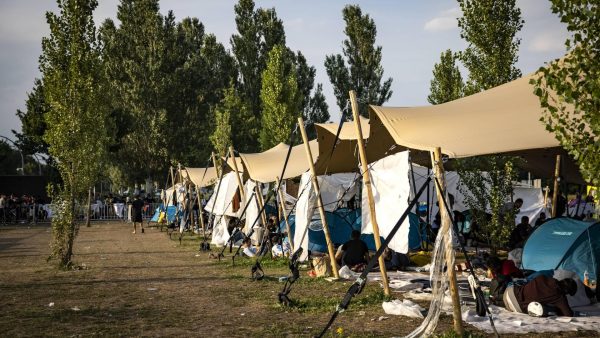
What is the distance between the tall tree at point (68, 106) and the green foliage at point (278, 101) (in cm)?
2714

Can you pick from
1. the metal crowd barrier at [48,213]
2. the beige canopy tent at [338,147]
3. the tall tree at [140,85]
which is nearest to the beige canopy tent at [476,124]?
the beige canopy tent at [338,147]

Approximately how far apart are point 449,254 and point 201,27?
54585 millimetres

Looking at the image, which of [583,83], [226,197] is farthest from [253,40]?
[583,83]

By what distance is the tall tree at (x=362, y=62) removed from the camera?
52094 millimetres

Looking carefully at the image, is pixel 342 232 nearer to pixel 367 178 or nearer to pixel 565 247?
pixel 367 178

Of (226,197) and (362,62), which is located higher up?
(362,62)

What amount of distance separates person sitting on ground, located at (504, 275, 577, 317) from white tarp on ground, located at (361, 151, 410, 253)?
1762mm

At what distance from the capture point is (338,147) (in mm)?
16906

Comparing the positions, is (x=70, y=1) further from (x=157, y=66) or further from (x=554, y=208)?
(x=157, y=66)

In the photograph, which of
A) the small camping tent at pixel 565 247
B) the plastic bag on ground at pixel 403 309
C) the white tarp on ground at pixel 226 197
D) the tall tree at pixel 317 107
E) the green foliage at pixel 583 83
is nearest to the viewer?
the green foliage at pixel 583 83

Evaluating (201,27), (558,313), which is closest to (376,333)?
(558,313)

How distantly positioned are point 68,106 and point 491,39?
33.6 feet

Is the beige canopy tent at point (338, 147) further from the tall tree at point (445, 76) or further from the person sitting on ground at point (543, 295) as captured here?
the tall tree at point (445, 76)

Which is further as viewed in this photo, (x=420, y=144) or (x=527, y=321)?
(x=420, y=144)
